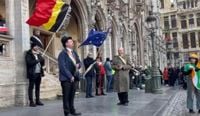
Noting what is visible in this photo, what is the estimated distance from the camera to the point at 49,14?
12719mm

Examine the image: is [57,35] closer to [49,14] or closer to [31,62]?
[31,62]

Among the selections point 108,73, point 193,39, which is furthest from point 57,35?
point 193,39

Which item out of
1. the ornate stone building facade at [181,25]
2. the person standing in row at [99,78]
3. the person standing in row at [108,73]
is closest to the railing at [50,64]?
the person standing in row at [99,78]

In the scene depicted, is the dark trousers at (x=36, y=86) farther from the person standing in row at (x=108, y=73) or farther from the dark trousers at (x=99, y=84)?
the person standing in row at (x=108, y=73)

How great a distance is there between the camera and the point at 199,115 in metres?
10.8

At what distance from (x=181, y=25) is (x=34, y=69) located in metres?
72.3

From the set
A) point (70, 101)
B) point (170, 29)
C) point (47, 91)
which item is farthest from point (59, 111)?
point (170, 29)

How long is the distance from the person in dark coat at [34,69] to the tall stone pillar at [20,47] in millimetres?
263

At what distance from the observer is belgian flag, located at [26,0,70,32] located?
1269 centimetres

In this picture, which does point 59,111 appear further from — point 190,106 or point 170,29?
point 170,29

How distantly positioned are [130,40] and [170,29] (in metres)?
50.6

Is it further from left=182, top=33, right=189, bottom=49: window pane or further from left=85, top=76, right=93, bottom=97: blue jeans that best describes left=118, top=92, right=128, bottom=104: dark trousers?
left=182, top=33, right=189, bottom=49: window pane

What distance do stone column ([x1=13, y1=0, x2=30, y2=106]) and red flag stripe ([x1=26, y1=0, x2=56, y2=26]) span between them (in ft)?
2.91

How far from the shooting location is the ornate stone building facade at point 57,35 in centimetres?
1319
